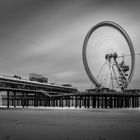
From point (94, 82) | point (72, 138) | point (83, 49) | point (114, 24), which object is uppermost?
point (114, 24)

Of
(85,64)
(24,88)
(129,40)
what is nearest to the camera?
(85,64)

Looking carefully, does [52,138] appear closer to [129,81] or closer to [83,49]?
[83,49]

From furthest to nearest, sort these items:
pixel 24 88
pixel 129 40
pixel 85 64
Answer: pixel 24 88, pixel 129 40, pixel 85 64

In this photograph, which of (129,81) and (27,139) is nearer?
(27,139)

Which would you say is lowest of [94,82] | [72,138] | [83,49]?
[72,138]

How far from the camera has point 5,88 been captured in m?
124

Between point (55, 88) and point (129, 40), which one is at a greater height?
point (129, 40)

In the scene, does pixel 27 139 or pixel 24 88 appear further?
pixel 24 88

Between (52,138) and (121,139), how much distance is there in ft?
17.2

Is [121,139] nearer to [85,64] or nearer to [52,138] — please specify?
[52,138]

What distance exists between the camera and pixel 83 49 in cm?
10062

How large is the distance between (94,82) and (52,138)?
77131 millimetres

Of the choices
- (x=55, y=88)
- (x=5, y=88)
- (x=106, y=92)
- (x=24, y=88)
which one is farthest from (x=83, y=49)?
(x=55, y=88)

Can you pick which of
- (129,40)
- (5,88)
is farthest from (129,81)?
(5,88)
